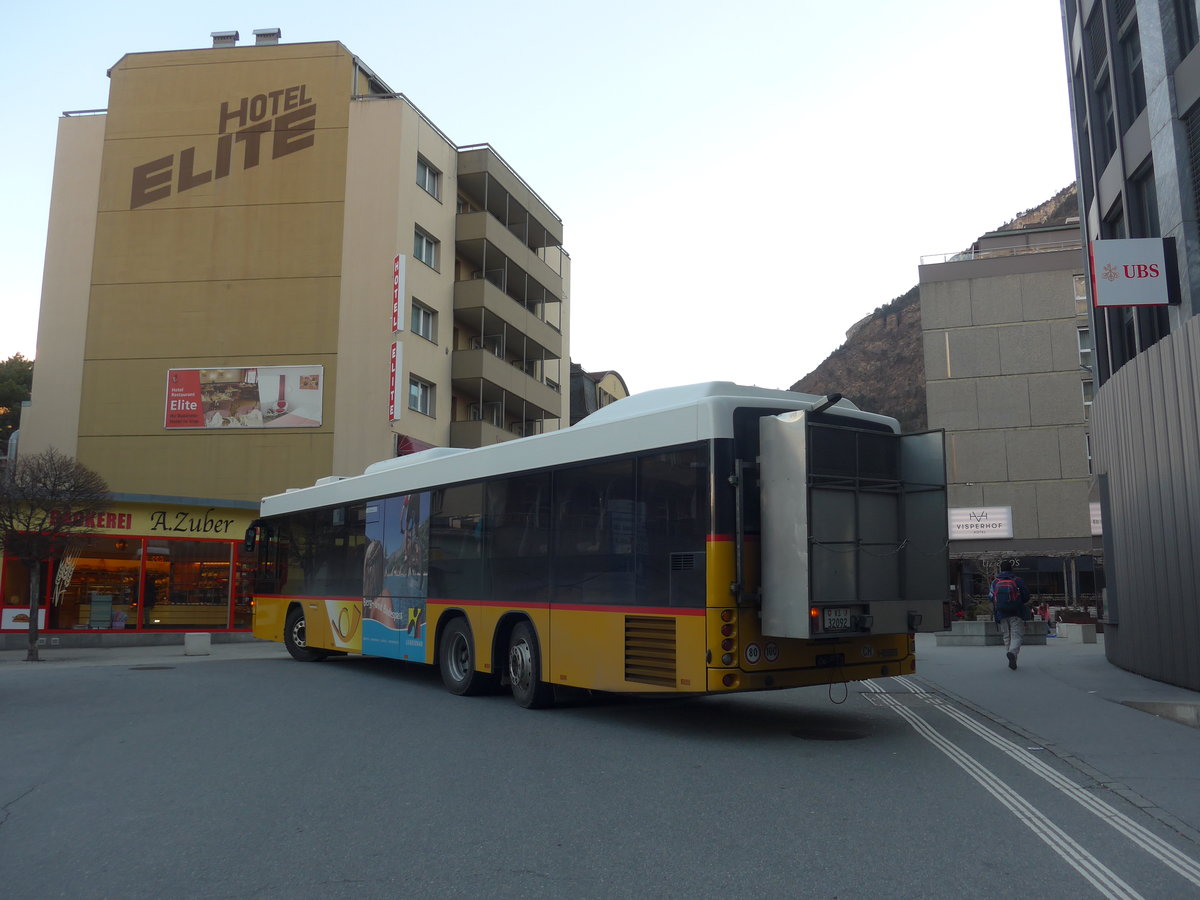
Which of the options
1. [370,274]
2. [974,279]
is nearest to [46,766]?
[370,274]

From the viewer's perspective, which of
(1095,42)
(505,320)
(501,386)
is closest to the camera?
(1095,42)

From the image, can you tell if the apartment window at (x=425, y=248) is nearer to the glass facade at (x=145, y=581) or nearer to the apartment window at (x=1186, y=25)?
the glass facade at (x=145, y=581)

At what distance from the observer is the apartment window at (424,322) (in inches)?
1350

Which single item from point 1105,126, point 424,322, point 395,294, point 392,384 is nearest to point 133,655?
point 392,384

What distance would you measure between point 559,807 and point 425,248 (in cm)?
3104

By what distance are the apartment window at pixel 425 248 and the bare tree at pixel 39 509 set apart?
15.2m

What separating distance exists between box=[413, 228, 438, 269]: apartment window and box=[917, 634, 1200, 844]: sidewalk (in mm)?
22903

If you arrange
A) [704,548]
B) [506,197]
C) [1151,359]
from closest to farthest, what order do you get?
1. [704,548]
2. [1151,359]
3. [506,197]

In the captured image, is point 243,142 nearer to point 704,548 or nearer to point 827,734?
point 704,548

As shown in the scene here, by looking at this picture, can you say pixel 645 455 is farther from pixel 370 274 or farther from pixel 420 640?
pixel 370 274

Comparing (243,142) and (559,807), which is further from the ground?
(243,142)

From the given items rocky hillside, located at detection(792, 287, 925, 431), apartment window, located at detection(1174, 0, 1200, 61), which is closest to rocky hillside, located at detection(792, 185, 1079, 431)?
rocky hillside, located at detection(792, 287, 925, 431)

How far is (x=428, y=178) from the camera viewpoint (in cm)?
3572

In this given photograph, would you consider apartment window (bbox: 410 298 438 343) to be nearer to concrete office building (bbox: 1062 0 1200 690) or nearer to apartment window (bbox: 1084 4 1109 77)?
apartment window (bbox: 1084 4 1109 77)
